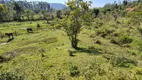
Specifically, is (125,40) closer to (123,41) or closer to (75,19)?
(123,41)

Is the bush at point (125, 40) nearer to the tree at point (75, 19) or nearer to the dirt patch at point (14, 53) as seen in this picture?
the tree at point (75, 19)

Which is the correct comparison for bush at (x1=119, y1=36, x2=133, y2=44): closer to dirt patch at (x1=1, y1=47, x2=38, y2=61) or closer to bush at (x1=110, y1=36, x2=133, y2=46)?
bush at (x1=110, y1=36, x2=133, y2=46)

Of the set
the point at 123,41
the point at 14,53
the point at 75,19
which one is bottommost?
the point at 14,53

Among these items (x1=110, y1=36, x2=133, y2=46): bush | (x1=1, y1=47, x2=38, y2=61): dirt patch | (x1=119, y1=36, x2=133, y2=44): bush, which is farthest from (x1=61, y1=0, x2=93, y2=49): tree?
(x1=119, y1=36, x2=133, y2=44): bush

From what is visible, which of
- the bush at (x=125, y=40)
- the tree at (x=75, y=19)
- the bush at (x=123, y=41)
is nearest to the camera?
the tree at (x=75, y=19)

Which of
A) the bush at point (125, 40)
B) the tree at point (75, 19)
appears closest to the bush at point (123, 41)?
the bush at point (125, 40)

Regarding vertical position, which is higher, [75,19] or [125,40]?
[75,19]

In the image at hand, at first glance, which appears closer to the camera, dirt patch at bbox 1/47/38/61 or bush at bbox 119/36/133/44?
dirt patch at bbox 1/47/38/61

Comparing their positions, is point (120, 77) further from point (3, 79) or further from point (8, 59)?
point (8, 59)

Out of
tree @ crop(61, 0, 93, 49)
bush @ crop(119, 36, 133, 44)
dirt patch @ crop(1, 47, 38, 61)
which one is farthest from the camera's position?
bush @ crop(119, 36, 133, 44)

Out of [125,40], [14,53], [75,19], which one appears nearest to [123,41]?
[125,40]

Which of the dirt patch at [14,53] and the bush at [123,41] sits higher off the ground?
the bush at [123,41]

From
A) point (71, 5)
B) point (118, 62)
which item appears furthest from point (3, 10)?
point (118, 62)

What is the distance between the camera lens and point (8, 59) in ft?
111
